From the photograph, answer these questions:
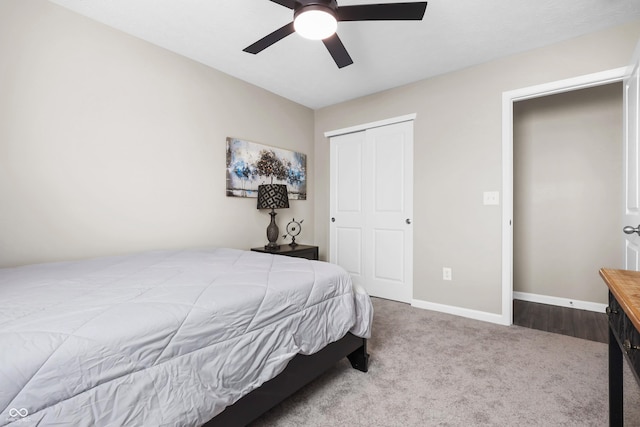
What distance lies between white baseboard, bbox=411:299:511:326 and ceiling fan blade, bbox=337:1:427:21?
245 cm

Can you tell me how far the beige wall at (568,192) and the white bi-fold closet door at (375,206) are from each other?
1357 mm

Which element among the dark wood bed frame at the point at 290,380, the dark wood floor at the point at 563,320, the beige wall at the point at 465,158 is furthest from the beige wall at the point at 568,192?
the dark wood bed frame at the point at 290,380

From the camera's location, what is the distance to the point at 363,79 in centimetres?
316

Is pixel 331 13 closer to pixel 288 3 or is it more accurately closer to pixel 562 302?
pixel 288 3


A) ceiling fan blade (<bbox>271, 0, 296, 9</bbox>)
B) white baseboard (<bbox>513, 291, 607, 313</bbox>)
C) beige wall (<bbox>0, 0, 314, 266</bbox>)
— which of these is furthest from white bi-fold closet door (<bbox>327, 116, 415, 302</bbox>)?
ceiling fan blade (<bbox>271, 0, 296, 9</bbox>)

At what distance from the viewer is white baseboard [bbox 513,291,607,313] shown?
3.07 m

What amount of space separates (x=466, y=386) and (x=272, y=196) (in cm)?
223

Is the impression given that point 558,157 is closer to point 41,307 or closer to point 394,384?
point 394,384

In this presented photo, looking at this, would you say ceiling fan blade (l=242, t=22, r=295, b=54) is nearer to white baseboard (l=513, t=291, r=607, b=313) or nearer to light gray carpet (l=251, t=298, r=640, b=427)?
light gray carpet (l=251, t=298, r=640, b=427)

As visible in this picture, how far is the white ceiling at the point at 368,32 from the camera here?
6.73 ft

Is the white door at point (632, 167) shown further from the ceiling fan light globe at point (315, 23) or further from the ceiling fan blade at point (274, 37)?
the ceiling fan blade at point (274, 37)

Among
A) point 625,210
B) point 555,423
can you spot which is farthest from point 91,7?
point 625,210

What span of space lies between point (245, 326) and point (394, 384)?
1.05 m

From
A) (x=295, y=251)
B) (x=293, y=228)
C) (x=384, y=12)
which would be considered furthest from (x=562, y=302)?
(x=384, y=12)
